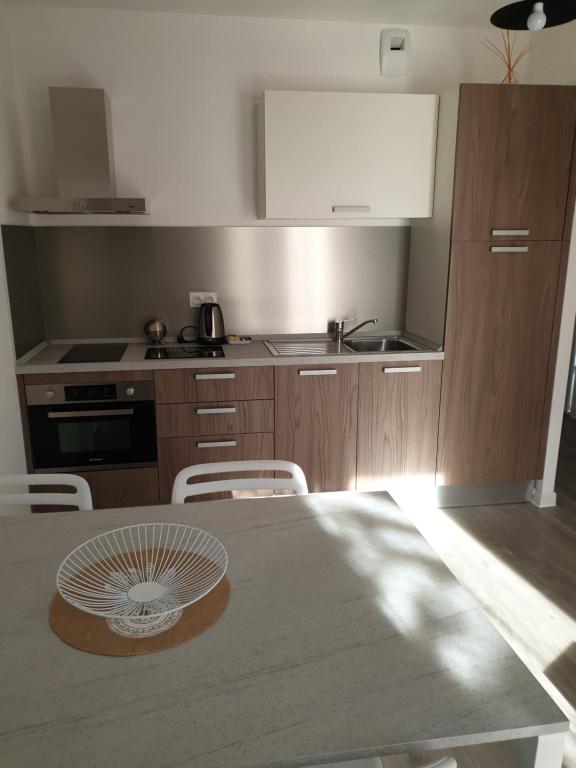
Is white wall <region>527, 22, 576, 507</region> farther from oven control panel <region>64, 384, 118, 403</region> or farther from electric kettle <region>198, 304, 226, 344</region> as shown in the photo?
oven control panel <region>64, 384, 118, 403</region>

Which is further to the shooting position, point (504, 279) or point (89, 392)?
point (504, 279)

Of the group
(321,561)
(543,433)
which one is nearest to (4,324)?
(321,561)

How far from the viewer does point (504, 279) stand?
3.07 m

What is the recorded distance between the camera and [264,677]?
3.20ft

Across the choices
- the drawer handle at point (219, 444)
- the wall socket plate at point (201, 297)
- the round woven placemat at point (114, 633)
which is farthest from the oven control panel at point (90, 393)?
the round woven placemat at point (114, 633)

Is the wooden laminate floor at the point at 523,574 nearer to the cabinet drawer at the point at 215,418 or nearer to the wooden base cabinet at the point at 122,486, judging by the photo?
the cabinet drawer at the point at 215,418

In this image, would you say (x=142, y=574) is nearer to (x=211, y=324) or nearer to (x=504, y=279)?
(x=211, y=324)

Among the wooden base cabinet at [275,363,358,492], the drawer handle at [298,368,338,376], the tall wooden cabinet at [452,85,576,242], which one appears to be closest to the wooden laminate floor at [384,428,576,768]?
the wooden base cabinet at [275,363,358,492]

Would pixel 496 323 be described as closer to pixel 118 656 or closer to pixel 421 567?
pixel 421 567

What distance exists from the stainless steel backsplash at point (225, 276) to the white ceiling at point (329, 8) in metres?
1.06

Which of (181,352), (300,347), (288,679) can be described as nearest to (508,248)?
(300,347)

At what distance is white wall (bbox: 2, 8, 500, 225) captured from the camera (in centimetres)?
304

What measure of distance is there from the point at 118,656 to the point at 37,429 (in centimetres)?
209

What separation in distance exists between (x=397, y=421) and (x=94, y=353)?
5.31ft
